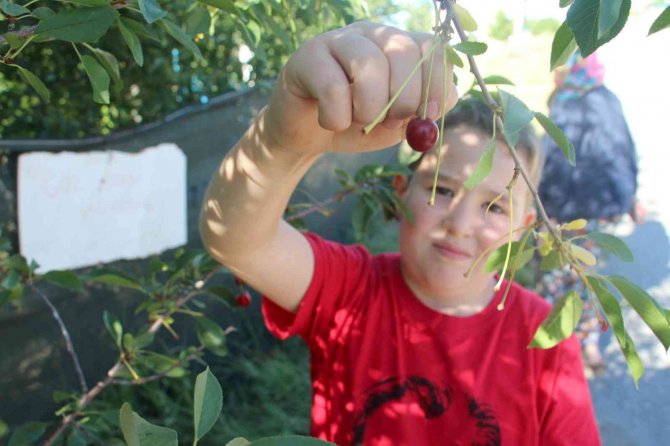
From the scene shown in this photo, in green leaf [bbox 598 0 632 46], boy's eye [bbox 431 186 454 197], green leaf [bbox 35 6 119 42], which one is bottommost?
boy's eye [bbox 431 186 454 197]

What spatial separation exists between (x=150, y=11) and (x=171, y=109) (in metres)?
2.68

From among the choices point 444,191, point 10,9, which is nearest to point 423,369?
point 444,191

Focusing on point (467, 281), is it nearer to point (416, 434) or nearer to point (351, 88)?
point (416, 434)

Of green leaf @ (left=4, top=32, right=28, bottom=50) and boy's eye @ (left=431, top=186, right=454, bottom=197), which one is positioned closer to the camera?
green leaf @ (left=4, top=32, right=28, bottom=50)

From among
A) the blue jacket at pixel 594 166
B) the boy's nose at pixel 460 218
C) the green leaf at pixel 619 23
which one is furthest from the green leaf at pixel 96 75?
the blue jacket at pixel 594 166

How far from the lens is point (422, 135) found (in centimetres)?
74

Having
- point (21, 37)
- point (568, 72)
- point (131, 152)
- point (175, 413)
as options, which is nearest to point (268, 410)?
point (175, 413)

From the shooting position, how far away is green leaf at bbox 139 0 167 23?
747 millimetres

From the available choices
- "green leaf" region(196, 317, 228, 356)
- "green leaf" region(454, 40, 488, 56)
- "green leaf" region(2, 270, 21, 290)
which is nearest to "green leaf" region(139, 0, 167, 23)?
"green leaf" region(454, 40, 488, 56)

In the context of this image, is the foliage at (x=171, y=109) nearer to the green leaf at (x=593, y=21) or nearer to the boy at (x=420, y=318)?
the green leaf at (x=593, y=21)

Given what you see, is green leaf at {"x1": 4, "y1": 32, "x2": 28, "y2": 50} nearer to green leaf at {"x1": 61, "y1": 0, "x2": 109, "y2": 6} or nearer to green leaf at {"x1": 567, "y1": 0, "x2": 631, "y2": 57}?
green leaf at {"x1": 61, "y1": 0, "x2": 109, "y2": 6}

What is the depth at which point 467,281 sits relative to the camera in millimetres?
1565

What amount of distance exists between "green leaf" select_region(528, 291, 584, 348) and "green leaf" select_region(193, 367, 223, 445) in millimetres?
503

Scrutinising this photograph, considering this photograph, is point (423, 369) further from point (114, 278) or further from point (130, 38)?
point (130, 38)
